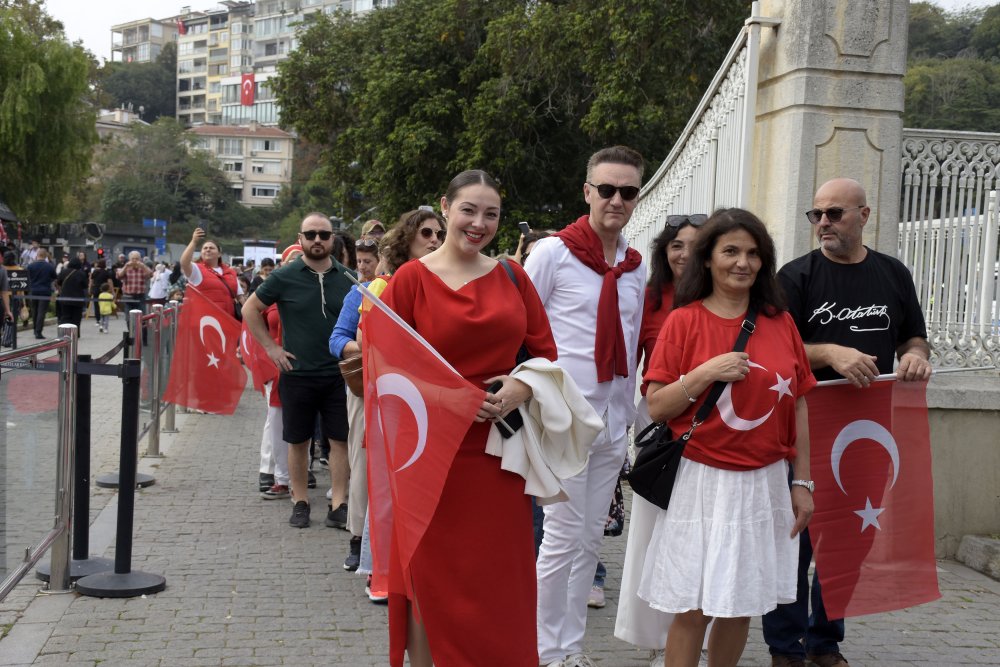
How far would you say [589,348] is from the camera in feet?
17.3

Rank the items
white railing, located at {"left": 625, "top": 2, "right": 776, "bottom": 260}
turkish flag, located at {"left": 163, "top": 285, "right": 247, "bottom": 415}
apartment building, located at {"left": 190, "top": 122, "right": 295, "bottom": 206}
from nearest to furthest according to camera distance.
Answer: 1. white railing, located at {"left": 625, "top": 2, "right": 776, "bottom": 260}
2. turkish flag, located at {"left": 163, "top": 285, "right": 247, "bottom": 415}
3. apartment building, located at {"left": 190, "top": 122, "right": 295, "bottom": 206}

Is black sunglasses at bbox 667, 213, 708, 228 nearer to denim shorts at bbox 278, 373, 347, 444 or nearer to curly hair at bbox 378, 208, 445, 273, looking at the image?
curly hair at bbox 378, 208, 445, 273

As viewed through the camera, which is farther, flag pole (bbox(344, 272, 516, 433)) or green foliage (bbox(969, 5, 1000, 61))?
green foliage (bbox(969, 5, 1000, 61))

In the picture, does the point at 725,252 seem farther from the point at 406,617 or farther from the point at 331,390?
the point at 331,390

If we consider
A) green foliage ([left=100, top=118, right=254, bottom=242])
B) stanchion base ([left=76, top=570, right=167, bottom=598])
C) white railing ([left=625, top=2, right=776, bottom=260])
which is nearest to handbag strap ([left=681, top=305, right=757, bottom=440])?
stanchion base ([left=76, top=570, right=167, bottom=598])

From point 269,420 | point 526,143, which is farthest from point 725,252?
point 526,143

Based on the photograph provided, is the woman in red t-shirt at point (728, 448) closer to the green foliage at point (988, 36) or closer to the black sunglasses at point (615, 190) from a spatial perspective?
the black sunglasses at point (615, 190)

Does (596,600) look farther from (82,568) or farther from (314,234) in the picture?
(314,234)

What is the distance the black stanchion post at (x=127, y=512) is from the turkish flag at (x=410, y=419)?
7.92 feet

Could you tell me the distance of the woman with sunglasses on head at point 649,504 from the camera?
4773 millimetres

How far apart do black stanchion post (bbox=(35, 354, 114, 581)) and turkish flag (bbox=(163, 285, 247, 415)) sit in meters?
5.01

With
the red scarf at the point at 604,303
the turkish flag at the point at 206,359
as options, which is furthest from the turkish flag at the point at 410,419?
the turkish flag at the point at 206,359

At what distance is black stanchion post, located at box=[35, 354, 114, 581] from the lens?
6.21 meters

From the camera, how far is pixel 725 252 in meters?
4.46
